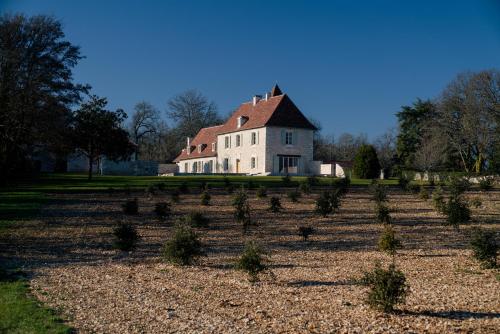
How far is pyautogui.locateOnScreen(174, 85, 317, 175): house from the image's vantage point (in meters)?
47.8

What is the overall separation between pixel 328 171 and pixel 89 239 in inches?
1441

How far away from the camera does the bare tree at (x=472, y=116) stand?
158 feet

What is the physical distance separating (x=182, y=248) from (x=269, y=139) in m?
38.1

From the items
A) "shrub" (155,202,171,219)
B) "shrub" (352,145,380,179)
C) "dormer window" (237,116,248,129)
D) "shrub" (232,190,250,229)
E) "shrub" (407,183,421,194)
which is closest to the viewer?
"shrub" (232,190,250,229)

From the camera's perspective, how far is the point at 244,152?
168ft

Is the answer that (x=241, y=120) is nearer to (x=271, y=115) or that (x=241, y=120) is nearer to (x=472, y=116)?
(x=271, y=115)

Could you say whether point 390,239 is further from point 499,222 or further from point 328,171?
point 328,171

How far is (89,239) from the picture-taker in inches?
517

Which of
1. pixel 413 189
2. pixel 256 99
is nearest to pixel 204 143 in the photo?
pixel 256 99

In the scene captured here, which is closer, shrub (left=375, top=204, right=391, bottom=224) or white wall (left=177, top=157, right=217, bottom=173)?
shrub (left=375, top=204, right=391, bottom=224)

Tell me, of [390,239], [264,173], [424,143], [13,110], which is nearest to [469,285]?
[390,239]

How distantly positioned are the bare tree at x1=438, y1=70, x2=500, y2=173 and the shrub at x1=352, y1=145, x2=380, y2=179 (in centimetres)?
1437

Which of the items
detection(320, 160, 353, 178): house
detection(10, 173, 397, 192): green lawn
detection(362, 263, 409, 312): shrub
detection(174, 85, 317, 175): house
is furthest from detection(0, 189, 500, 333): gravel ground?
detection(174, 85, 317, 175): house

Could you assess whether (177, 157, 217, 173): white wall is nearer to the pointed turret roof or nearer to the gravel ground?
the pointed turret roof
